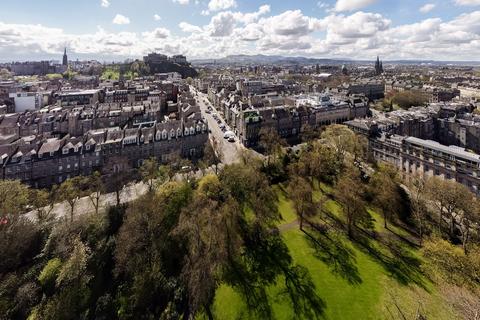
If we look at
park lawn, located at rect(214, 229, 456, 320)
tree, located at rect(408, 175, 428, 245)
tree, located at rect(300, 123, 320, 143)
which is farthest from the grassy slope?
tree, located at rect(300, 123, 320, 143)

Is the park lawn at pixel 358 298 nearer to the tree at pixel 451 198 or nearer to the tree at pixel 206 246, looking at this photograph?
the tree at pixel 206 246

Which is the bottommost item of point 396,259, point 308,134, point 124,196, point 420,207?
point 396,259

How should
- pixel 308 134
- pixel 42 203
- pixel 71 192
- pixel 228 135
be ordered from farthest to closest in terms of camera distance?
1. pixel 228 135
2. pixel 308 134
3. pixel 42 203
4. pixel 71 192

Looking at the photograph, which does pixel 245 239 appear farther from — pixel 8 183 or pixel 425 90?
pixel 425 90

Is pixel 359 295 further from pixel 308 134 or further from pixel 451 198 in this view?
pixel 308 134

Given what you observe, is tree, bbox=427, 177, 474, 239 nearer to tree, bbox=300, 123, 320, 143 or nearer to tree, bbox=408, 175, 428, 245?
tree, bbox=408, 175, 428, 245

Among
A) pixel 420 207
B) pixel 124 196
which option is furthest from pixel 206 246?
pixel 420 207

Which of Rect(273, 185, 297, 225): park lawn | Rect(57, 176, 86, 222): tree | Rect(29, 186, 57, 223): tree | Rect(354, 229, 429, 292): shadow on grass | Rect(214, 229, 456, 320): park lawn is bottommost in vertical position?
Rect(214, 229, 456, 320): park lawn

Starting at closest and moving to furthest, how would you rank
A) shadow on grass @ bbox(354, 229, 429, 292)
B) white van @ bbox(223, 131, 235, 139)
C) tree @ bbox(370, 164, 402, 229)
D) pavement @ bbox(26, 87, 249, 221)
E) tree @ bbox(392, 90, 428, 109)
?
shadow on grass @ bbox(354, 229, 429, 292), tree @ bbox(370, 164, 402, 229), pavement @ bbox(26, 87, 249, 221), white van @ bbox(223, 131, 235, 139), tree @ bbox(392, 90, 428, 109)
